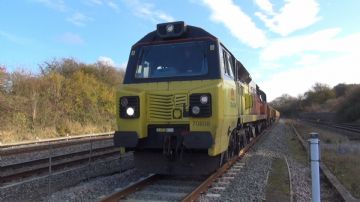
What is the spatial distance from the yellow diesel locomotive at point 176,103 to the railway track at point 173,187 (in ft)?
1.09

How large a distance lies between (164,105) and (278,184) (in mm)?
2854

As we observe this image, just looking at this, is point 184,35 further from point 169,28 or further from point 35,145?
point 35,145

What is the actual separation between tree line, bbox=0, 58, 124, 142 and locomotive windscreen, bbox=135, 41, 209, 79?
14804mm

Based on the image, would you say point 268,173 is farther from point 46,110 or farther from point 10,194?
point 46,110

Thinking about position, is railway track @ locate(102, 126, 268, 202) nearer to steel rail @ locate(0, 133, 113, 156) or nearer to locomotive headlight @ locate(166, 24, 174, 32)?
steel rail @ locate(0, 133, 113, 156)

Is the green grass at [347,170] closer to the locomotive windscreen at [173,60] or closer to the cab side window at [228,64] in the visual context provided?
the cab side window at [228,64]

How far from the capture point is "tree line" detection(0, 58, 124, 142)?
25.6 metres

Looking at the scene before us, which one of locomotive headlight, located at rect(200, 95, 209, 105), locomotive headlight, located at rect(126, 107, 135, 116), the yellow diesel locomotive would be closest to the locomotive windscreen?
the yellow diesel locomotive

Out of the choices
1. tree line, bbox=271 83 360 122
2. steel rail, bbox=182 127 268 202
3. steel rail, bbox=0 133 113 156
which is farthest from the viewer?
tree line, bbox=271 83 360 122

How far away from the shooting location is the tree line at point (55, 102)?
25609mm

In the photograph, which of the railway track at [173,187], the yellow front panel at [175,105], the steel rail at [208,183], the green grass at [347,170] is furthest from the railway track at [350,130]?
the yellow front panel at [175,105]

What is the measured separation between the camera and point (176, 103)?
8.38 m

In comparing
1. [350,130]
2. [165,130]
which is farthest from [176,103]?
[350,130]

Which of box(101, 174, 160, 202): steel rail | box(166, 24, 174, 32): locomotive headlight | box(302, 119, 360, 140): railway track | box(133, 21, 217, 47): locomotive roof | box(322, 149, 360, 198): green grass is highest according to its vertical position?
box(166, 24, 174, 32): locomotive headlight
